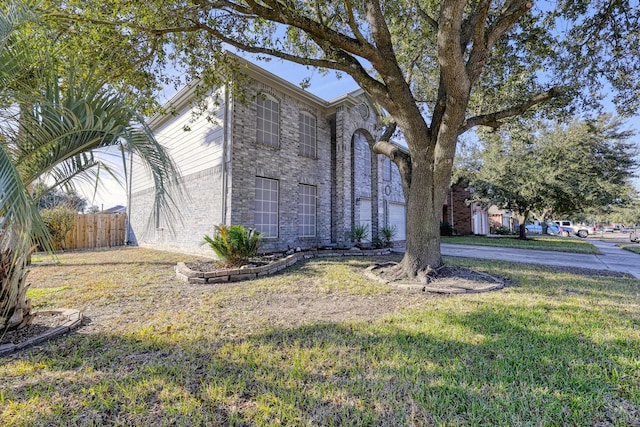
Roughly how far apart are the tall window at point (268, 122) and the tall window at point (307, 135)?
1089mm

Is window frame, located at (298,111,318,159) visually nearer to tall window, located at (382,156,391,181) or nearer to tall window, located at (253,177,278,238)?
tall window, located at (253,177,278,238)

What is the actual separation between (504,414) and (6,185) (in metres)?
3.34

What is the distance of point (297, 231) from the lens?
10.1 meters

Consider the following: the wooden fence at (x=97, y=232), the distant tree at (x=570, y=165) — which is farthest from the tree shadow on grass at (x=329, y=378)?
the distant tree at (x=570, y=165)

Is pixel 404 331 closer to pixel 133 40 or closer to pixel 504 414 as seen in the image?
pixel 504 414

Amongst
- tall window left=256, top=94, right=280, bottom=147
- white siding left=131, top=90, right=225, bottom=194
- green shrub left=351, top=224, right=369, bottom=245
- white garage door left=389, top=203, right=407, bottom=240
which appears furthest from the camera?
white garage door left=389, top=203, right=407, bottom=240

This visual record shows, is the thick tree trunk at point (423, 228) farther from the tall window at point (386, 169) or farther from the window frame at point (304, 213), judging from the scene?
the tall window at point (386, 169)

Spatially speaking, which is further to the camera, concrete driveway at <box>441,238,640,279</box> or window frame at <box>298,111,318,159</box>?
window frame at <box>298,111,318,159</box>

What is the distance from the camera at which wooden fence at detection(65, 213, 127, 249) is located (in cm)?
1276

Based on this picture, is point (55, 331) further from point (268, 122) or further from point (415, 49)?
point (415, 49)

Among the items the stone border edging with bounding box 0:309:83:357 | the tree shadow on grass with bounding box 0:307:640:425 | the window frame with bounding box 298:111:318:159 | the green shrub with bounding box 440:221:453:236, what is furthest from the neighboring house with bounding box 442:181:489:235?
the stone border edging with bounding box 0:309:83:357

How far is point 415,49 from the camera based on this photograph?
7.61 metres

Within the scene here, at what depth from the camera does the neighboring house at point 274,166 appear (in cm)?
868

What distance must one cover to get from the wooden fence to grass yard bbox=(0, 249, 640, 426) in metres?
10.1
